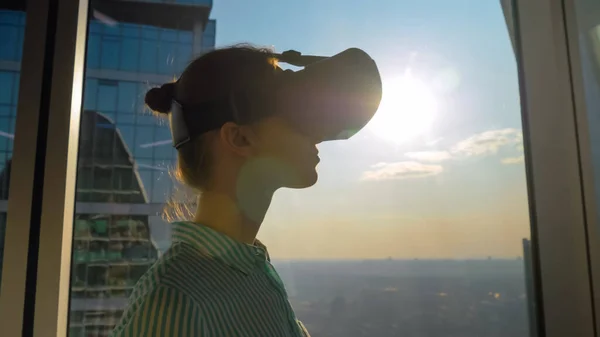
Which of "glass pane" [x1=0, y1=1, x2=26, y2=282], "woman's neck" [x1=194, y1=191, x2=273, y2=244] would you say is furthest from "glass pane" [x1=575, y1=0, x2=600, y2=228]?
"glass pane" [x1=0, y1=1, x2=26, y2=282]

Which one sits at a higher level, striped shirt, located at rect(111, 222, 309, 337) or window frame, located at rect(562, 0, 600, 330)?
window frame, located at rect(562, 0, 600, 330)

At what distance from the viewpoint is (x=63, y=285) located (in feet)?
2.76

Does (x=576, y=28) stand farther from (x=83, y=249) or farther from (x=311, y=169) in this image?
(x=83, y=249)

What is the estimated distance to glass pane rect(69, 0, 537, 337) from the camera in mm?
938

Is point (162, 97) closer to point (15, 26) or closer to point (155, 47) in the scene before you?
point (155, 47)

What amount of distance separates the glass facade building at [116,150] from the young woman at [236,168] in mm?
266

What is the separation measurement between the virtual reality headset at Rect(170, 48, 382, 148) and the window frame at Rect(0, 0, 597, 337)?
313 mm

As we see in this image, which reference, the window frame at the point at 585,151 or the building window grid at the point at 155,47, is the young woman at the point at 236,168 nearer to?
the building window grid at the point at 155,47

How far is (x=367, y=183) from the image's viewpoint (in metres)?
0.97

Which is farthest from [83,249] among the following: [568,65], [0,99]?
[568,65]

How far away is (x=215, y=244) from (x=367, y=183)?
406 mm

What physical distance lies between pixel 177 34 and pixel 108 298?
1.66ft

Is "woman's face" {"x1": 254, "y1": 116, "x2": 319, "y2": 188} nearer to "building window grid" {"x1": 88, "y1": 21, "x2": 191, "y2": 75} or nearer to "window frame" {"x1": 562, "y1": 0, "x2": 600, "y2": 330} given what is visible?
"building window grid" {"x1": 88, "y1": 21, "x2": 191, "y2": 75}

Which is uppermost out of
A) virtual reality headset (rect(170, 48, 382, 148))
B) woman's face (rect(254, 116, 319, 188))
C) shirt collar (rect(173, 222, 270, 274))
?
virtual reality headset (rect(170, 48, 382, 148))
